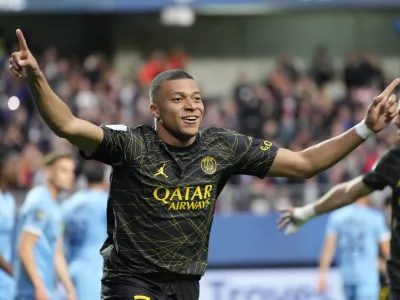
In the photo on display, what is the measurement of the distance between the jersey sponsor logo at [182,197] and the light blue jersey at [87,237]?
4653mm

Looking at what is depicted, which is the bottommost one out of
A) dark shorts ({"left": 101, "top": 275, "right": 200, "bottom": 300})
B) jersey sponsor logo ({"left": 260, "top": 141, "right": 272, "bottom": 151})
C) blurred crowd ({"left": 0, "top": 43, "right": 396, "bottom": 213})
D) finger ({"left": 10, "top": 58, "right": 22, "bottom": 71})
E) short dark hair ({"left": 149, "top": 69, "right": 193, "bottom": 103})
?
dark shorts ({"left": 101, "top": 275, "right": 200, "bottom": 300})

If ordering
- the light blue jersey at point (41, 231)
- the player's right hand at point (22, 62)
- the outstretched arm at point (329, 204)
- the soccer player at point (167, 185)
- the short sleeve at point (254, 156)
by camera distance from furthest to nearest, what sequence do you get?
the light blue jersey at point (41, 231) → the outstretched arm at point (329, 204) → the short sleeve at point (254, 156) → the soccer player at point (167, 185) → the player's right hand at point (22, 62)

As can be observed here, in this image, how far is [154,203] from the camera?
6.02 m

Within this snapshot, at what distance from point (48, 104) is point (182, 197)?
0.99m

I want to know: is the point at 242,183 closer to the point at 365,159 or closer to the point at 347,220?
the point at 365,159

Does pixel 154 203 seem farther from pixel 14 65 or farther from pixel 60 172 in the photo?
pixel 60 172

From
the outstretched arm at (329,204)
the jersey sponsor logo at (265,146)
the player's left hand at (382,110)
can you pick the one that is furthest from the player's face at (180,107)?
the outstretched arm at (329,204)

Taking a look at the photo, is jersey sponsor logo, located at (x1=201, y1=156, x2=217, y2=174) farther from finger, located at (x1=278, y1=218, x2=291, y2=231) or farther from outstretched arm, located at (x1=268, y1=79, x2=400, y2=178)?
finger, located at (x1=278, y1=218, x2=291, y2=231)

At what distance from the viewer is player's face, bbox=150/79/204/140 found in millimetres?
6070

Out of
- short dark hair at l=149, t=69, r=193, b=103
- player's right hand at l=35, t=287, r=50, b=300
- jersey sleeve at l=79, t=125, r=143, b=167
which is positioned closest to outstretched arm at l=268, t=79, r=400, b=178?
short dark hair at l=149, t=69, r=193, b=103

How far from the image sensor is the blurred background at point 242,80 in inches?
580

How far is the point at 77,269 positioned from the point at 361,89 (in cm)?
1123

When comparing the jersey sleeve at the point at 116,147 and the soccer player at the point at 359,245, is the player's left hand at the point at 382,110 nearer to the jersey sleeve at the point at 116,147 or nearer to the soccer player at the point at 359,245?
the jersey sleeve at the point at 116,147

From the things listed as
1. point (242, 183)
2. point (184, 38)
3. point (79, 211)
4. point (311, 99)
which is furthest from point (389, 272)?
point (184, 38)
